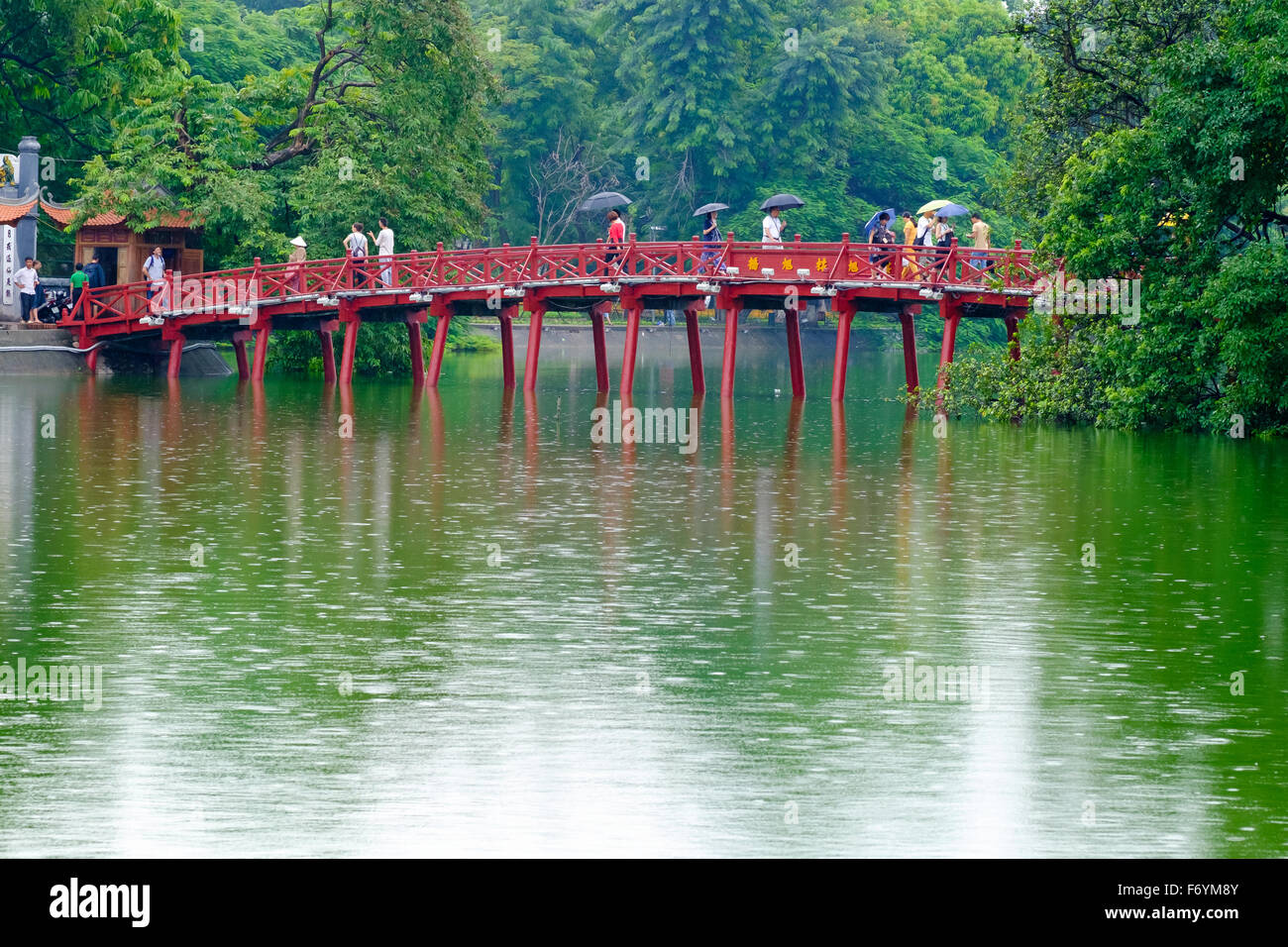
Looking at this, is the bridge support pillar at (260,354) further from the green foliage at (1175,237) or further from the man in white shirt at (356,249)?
the green foliage at (1175,237)

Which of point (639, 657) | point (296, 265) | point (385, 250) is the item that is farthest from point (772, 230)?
point (639, 657)

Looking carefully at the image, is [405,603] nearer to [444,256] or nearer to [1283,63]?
[1283,63]

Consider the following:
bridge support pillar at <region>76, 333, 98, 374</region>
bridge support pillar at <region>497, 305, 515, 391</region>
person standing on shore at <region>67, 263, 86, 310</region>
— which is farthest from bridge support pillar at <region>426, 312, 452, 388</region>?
person standing on shore at <region>67, 263, 86, 310</region>

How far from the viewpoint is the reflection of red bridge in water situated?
41906 mm

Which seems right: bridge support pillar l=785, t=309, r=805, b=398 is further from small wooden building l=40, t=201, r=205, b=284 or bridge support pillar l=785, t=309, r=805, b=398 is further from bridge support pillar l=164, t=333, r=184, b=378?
small wooden building l=40, t=201, r=205, b=284

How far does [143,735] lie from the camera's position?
1217 cm

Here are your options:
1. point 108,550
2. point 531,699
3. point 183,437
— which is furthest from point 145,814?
point 183,437

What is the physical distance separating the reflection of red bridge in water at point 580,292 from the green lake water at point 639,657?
530 inches

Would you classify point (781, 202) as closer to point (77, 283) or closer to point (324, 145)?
point (324, 145)

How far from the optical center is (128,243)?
5147cm

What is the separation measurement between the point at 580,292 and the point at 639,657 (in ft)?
102

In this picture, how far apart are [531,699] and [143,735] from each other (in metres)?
2.56

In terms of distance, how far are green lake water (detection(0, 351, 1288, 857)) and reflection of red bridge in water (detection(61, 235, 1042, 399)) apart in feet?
44.2

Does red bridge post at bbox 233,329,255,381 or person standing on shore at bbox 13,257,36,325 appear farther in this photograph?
red bridge post at bbox 233,329,255,381
